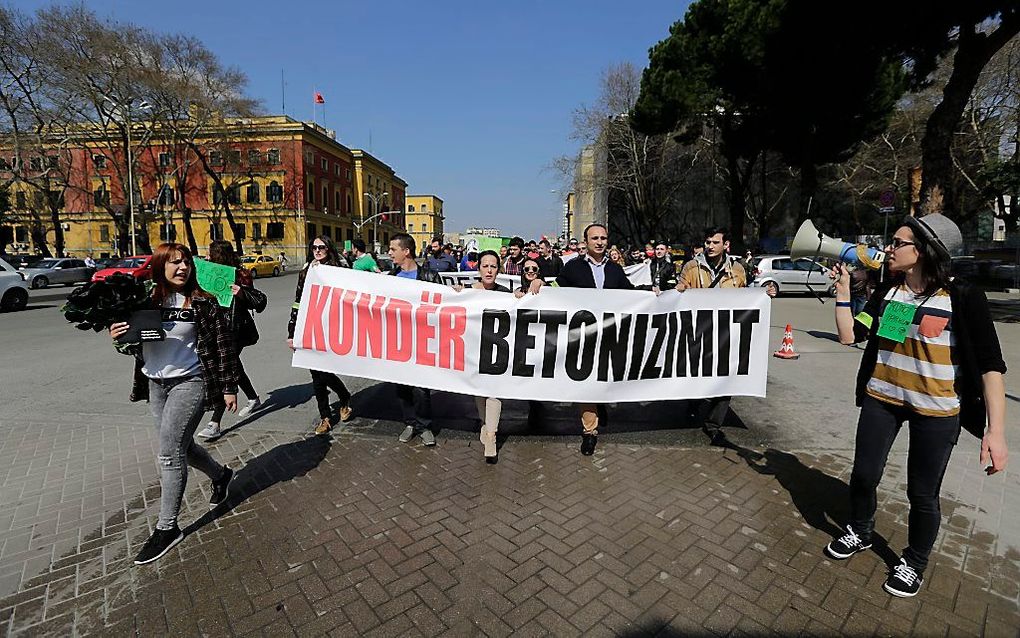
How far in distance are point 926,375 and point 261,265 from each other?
42062mm

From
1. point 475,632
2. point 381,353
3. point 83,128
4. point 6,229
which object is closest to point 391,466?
point 381,353

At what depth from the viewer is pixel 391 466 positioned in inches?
174

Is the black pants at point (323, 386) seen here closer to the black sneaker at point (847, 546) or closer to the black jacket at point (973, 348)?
the black sneaker at point (847, 546)

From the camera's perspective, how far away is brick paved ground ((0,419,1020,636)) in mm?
2664

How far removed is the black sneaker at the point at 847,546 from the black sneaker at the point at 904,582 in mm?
259

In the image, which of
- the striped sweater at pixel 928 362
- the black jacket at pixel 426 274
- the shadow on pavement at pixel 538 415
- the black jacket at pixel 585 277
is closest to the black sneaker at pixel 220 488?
the shadow on pavement at pixel 538 415

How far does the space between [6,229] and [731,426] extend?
6394 cm

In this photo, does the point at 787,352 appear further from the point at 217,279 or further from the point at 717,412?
the point at 217,279

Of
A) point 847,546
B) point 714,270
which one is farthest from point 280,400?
point 847,546

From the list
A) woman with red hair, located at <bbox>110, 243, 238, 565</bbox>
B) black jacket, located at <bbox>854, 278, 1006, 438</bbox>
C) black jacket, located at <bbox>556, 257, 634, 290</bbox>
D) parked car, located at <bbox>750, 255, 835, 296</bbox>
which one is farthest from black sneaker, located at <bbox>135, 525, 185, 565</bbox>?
parked car, located at <bbox>750, 255, 835, 296</bbox>

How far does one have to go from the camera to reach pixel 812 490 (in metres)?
4.04

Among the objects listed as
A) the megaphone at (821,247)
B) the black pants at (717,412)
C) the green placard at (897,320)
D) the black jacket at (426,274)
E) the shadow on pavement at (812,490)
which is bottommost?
the shadow on pavement at (812,490)

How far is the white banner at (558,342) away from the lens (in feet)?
15.0

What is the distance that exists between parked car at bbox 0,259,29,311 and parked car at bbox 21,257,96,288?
1162 centimetres
